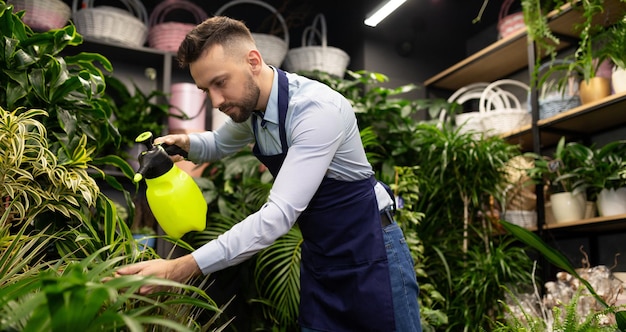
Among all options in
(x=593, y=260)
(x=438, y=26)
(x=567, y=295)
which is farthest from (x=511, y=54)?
(x=567, y=295)

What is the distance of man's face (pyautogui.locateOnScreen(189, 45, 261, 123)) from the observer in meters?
1.57

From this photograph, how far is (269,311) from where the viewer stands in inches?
107

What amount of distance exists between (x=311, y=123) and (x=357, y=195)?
30 cm

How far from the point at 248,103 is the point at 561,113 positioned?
2163 mm

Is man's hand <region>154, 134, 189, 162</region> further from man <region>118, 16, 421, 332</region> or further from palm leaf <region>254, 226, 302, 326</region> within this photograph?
palm leaf <region>254, 226, 302, 326</region>

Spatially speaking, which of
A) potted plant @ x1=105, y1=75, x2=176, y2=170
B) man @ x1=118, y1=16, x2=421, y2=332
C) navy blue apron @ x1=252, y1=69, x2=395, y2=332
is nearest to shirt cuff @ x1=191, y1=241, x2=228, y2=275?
man @ x1=118, y1=16, x2=421, y2=332

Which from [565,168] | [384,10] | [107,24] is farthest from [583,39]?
[107,24]

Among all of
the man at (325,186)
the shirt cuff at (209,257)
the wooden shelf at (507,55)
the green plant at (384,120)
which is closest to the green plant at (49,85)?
the man at (325,186)

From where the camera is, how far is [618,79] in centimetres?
276

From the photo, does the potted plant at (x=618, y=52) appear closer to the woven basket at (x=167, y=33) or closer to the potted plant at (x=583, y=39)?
the potted plant at (x=583, y=39)

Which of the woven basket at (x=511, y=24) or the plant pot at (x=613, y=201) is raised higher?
the woven basket at (x=511, y=24)

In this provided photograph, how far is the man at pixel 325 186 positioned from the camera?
61.7 inches

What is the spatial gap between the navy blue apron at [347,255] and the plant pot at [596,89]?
1833 mm

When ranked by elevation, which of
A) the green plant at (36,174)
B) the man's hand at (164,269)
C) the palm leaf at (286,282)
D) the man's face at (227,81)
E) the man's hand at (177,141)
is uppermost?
the man's face at (227,81)
